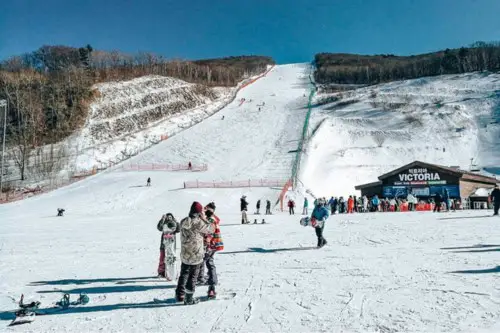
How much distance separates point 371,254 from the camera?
945 cm

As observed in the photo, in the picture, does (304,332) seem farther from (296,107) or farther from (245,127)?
(296,107)

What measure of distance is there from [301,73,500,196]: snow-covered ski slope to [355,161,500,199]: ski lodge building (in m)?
7.69

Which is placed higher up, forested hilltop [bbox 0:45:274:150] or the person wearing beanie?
forested hilltop [bbox 0:45:274:150]

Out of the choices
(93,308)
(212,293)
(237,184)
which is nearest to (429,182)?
(237,184)

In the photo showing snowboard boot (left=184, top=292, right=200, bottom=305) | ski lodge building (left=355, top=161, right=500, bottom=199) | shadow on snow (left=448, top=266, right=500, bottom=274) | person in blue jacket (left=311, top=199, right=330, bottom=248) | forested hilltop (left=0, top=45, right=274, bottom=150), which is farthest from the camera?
forested hilltop (left=0, top=45, right=274, bottom=150)

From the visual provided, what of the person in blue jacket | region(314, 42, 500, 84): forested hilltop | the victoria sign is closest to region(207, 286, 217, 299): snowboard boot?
the person in blue jacket

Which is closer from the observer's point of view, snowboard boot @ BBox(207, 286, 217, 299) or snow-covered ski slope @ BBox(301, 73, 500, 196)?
snowboard boot @ BBox(207, 286, 217, 299)

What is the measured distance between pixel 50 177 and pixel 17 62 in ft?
190

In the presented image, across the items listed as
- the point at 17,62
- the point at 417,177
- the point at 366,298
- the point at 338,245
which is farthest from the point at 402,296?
the point at 17,62

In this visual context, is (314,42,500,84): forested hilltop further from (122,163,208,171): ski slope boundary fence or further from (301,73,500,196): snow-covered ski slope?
(122,163,208,171): ski slope boundary fence

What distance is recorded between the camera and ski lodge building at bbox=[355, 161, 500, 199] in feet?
91.7

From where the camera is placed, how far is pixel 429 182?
28.8 meters

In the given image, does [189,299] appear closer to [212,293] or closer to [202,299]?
[202,299]

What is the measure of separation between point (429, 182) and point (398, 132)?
87.6ft
